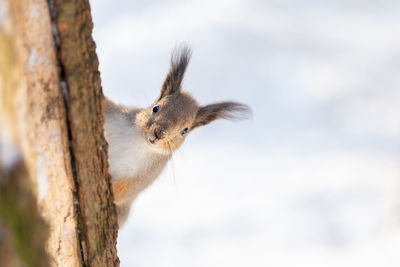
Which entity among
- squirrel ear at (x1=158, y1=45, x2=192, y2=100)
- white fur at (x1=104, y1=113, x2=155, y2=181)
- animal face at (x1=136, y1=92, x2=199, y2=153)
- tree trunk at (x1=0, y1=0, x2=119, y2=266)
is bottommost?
tree trunk at (x1=0, y1=0, x2=119, y2=266)

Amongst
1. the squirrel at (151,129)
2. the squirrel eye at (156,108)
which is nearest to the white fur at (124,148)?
the squirrel at (151,129)

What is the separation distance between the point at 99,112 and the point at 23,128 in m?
0.45

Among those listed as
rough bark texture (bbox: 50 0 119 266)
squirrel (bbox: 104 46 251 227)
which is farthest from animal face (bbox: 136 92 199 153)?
rough bark texture (bbox: 50 0 119 266)

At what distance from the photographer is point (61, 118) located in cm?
168

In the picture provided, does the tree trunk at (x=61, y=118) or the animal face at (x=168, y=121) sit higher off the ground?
the animal face at (x=168, y=121)

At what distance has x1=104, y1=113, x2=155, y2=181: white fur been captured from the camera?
9.18ft

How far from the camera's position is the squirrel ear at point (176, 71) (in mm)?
3217

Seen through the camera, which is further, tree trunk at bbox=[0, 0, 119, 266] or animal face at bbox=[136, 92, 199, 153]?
animal face at bbox=[136, 92, 199, 153]

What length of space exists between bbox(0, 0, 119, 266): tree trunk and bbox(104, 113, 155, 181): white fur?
2.90 feet

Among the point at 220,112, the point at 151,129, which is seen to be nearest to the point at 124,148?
the point at 151,129

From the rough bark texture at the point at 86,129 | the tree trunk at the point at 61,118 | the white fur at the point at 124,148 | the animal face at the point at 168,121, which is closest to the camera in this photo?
the tree trunk at the point at 61,118

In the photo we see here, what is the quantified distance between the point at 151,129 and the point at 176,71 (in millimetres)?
535

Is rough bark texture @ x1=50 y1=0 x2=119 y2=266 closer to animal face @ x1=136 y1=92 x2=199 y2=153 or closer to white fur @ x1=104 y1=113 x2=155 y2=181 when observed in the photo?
white fur @ x1=104 y1=113 x2=155 y2=181

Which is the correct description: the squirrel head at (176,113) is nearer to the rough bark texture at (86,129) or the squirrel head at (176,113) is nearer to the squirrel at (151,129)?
the squirrel at (151,129)
